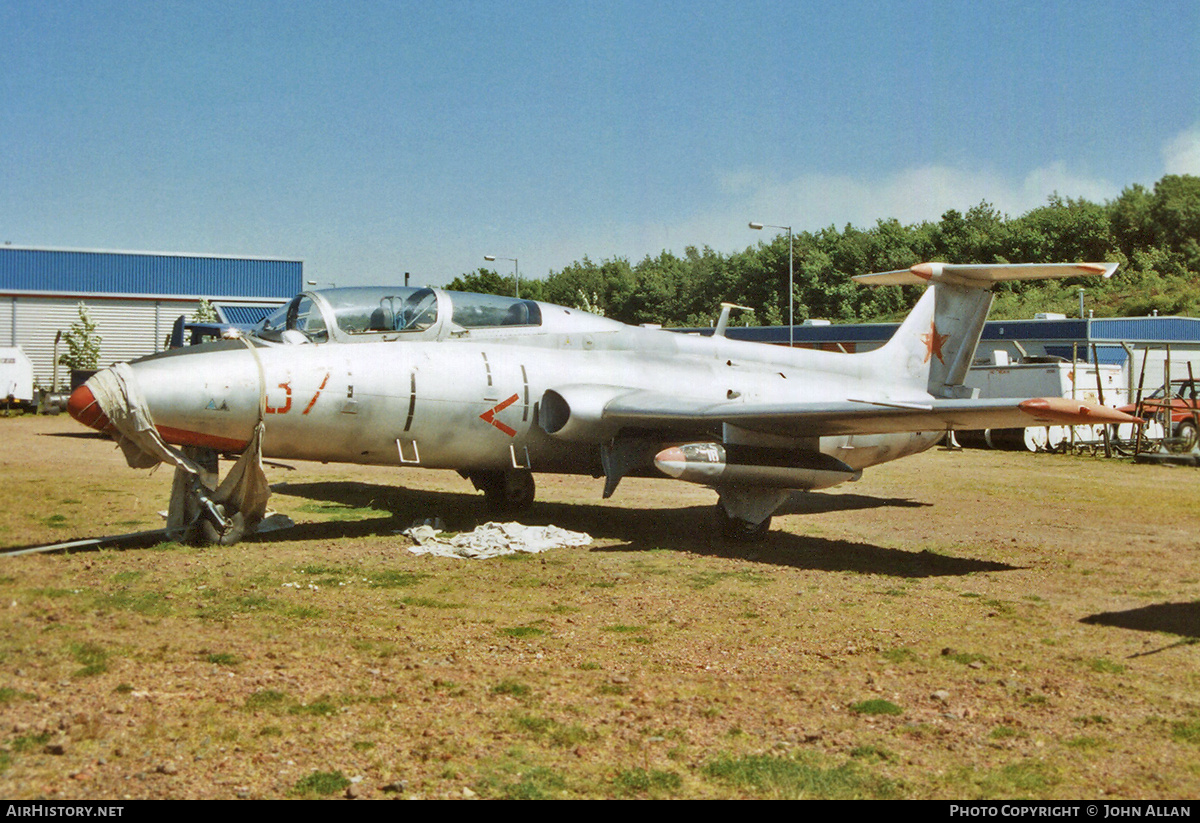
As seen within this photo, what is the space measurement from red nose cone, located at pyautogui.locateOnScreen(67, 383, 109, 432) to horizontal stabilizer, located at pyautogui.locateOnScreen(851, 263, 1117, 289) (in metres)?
10.2

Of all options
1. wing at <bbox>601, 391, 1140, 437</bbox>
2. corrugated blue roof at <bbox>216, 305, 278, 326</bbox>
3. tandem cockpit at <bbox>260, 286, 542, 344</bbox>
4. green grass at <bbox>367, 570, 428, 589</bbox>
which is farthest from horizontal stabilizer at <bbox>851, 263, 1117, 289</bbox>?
corrugated blue roof at <bbox>216, 305, 278, 326</bbox>

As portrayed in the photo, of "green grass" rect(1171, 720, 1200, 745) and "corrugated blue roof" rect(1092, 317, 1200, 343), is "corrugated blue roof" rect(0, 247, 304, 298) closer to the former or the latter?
"corrugated blue roof" rect(1092, 317, 1200, 343)

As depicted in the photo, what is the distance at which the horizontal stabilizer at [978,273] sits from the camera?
12.3m

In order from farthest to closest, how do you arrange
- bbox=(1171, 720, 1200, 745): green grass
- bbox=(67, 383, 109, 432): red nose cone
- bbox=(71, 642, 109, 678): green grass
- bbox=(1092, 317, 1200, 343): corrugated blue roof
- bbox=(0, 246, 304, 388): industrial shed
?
bbox=(0, 246, 304, 388): industrial shed, bbox=(1092, 317, 1200, 343): corrugated blue roof, bbox=(67, 383, 109, 432): red nose cone, bbox=(71, 642, 109, 678): green grass, bbox=(1171, 720, 1200, 745): green grass

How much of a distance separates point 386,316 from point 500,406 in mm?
1715

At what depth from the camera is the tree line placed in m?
62.8

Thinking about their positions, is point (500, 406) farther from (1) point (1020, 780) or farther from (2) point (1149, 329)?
(2) point (1149, 329)

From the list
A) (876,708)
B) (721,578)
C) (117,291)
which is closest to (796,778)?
(876,708)

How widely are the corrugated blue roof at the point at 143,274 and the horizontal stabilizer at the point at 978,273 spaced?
130 ft

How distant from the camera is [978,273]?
1473 centimetres

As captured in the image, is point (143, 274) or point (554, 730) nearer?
point (554, 730)

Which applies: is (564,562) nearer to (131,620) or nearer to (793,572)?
(793,572)

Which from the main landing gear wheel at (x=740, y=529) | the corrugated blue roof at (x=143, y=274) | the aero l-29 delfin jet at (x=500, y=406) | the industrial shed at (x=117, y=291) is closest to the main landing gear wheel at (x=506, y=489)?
the aero l-29 delfin jet at (x=500, y=406)
